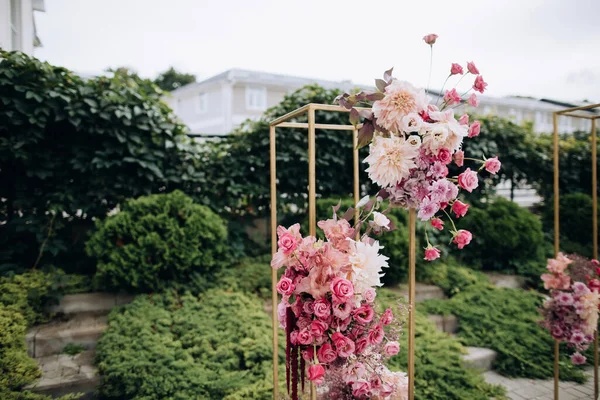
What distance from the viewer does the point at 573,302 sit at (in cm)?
255

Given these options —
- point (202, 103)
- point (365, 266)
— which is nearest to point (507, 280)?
point (365, 266)

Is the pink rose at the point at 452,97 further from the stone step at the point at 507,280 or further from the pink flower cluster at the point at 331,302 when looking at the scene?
the stone step at the point at 507,280

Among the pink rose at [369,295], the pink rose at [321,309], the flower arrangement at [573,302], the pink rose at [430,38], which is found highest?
the pink rose at [430,38]

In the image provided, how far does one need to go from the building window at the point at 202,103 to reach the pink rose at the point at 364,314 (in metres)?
18.0

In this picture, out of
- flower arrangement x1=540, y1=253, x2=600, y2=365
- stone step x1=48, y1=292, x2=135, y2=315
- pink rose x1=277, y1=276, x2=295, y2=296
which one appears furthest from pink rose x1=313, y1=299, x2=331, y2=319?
stone step x1=48, y1=292, x2=135, y2=315

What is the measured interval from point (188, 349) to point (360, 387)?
5.48 feet

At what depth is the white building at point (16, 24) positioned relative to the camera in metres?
4.03

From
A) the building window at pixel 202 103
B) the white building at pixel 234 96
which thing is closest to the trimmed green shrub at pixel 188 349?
the white building at pixel 234 96

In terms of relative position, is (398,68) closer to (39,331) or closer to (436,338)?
(436,338)

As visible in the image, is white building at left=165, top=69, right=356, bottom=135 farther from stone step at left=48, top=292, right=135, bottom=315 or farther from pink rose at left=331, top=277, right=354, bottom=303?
pink rose at left=331, top=277, right=354, bottom=303

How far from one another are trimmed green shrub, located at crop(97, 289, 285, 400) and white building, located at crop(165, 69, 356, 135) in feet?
44.6

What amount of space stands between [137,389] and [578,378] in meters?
3.24

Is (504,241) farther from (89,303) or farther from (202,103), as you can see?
(202,103)

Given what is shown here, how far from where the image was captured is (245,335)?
293cm
